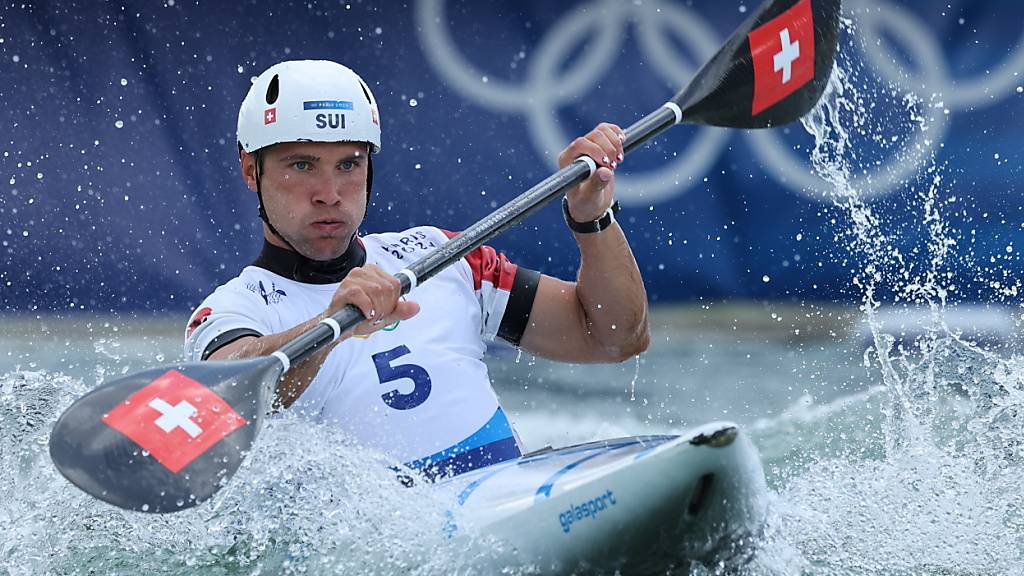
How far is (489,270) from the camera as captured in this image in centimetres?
316

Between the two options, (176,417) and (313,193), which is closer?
(176,417)

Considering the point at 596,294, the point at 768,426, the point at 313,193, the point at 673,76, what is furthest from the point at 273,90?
the point at 673,76

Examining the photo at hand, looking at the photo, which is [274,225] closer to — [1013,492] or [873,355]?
[1013,492]

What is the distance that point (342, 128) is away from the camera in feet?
9.56

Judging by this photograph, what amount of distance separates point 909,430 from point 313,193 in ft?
5.17

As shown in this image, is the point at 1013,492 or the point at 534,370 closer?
the point at 1013,492

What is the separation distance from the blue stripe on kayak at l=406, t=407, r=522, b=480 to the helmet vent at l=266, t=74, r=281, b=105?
0.83 metres

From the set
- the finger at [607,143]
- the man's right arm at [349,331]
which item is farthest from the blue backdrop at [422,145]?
the man's right arm at [349,331]

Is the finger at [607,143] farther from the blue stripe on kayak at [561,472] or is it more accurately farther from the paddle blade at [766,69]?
the blue stripe on kayak at [561,472]

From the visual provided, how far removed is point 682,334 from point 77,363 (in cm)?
229

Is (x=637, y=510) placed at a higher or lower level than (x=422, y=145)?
lower

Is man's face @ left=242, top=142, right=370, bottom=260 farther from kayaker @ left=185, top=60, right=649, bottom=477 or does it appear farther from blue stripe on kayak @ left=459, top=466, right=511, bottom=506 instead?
blue stripe on kayak @ left=459, top=466, right=511, bottom=506

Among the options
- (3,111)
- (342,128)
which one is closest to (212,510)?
(342,128)

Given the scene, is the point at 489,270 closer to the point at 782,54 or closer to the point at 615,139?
the point at 615,139
